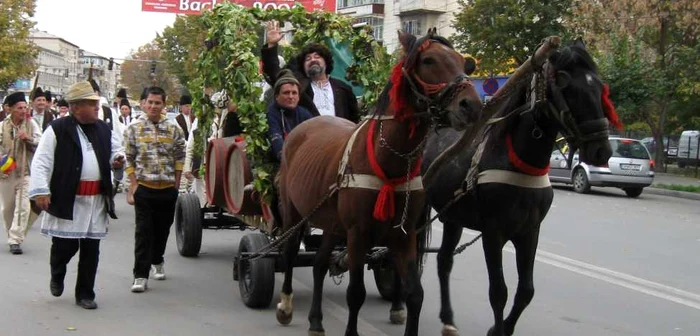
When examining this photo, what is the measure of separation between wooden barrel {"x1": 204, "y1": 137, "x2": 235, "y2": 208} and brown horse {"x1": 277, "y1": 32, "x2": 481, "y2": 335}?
2.07m

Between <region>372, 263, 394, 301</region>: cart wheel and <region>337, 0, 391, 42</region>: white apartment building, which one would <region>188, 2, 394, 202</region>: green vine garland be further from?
<region>337, 0, 391, 42</region>: white apartment building

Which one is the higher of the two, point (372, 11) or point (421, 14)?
point (372, 11)

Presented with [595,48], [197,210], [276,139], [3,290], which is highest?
[595,48]

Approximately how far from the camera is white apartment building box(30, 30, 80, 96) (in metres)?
127

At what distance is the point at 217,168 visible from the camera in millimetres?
8984

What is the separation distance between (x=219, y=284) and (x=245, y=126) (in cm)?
197

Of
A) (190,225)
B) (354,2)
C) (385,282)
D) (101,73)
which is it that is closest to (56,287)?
(190,225)

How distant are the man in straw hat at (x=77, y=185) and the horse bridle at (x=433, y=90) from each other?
352 cm

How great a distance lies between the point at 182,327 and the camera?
24.0 feet

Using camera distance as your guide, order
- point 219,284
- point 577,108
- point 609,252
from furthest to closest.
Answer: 1. point 609,252
2. point 219,284
3. point 577,108

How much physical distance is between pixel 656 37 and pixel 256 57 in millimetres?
26938

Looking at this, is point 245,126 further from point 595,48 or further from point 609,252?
point 595,48

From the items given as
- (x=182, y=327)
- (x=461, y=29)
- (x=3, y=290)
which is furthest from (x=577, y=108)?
(x=461, y=29)

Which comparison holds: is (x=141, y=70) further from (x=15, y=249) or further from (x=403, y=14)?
(x=15, y=249)
